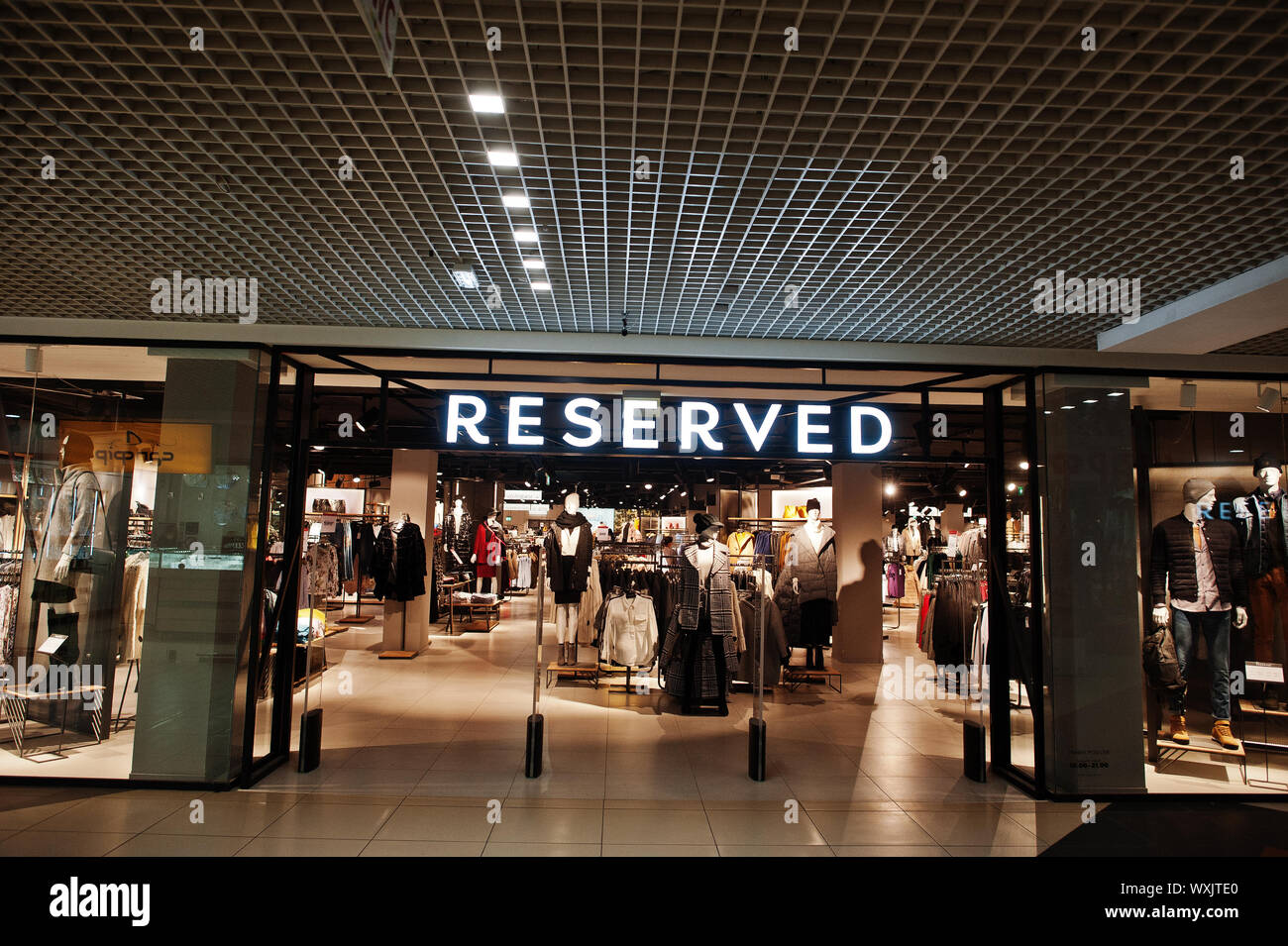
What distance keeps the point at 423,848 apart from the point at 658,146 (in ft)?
11.8

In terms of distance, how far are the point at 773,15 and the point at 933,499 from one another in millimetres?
16278

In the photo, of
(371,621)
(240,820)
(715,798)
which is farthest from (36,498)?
(371,621)

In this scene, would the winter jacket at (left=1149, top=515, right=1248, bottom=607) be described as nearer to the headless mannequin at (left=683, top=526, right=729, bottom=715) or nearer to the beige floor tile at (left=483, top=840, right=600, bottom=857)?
the headless mannequin at (left=683, top=526, right=729, bottom=715)

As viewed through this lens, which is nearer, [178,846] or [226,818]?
[178,846]

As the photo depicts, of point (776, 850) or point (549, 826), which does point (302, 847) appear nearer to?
point (549, 826)

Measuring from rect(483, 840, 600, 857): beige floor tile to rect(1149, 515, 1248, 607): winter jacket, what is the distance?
432 cm

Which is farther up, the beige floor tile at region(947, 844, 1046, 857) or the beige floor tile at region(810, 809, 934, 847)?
the beige floor tile at region(810, 809, 934, 847)

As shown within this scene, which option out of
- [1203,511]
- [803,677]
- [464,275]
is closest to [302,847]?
[464,275]

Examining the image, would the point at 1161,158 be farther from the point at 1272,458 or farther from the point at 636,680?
the point at 636,680

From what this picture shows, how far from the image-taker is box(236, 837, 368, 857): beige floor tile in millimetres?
3516

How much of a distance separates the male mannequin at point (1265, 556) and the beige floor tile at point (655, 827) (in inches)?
174

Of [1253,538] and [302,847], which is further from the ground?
[1253,538]

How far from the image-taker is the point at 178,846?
3.58 meters

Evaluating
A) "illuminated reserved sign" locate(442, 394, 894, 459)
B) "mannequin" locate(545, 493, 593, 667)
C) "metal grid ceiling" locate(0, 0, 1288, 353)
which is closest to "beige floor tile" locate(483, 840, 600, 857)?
"illuminated reserved sign" locate(442, 394, 894, 459)
